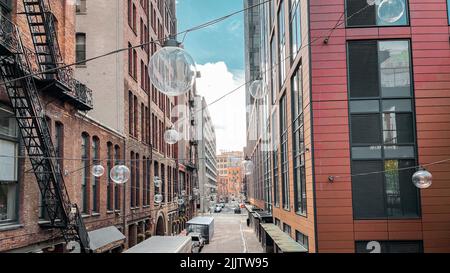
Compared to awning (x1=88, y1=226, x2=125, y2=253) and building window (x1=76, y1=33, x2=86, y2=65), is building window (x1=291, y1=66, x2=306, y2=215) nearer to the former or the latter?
awning (x1=88, y1=226, x2=125, y2=253)

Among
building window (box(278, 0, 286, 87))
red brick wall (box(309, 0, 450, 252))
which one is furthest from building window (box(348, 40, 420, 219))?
building window (box(278, 0, 286, 87))

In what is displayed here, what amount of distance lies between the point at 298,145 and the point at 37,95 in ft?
37.1

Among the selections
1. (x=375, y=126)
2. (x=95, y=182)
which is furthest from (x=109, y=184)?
(x=375, y=126)

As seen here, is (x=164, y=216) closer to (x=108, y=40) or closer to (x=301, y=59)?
(x=108, y=40)

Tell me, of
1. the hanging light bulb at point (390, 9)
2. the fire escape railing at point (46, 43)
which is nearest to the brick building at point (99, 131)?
the fire escape railing at point (46, 43)

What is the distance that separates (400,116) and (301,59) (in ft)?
15.1

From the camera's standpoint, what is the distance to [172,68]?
7.94m

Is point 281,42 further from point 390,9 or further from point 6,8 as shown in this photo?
point 390,9

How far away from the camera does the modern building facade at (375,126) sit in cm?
1603

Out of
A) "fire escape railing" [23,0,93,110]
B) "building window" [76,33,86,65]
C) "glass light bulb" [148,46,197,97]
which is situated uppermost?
"building window" [76,33,86,65]

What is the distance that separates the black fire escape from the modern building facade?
8.71 metres

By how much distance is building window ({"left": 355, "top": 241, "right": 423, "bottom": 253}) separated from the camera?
630 inches

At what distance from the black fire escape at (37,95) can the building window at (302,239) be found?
8592mm
